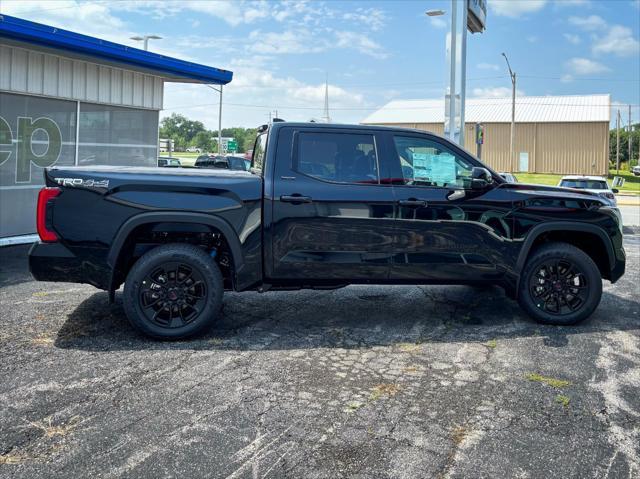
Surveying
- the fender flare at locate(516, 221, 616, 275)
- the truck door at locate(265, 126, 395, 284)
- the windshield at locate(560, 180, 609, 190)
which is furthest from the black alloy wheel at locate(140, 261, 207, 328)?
the windshield at locate(560, 180, 609, 190)

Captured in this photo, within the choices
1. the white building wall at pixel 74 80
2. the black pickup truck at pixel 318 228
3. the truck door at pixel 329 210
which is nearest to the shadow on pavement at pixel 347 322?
the black pickup truck at pixel 318 228

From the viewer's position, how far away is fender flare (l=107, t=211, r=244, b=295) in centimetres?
523

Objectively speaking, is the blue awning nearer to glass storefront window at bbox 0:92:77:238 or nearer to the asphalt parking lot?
glass storefront window at bbox 0:92:77:238

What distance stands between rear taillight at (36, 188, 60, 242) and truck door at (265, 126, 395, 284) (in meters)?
1.84

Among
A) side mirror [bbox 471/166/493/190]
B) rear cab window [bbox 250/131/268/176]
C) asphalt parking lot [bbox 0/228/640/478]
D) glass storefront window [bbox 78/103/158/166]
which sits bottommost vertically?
asphalt parking lot [bbox 0/228/640/478]

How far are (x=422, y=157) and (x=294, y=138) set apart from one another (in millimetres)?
1236

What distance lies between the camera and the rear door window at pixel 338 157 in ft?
18.6

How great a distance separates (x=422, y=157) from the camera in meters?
5.86

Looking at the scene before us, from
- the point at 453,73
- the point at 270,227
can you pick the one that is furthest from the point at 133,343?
the point at 453,73

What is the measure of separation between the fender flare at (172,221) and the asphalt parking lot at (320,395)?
28.1 inches

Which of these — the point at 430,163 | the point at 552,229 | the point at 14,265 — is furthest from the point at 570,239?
the point at 14,265

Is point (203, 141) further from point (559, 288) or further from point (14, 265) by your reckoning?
point (559, 288)

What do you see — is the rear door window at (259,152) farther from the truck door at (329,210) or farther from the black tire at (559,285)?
the black tire at (559,285)

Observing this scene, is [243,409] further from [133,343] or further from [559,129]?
[559,129]
